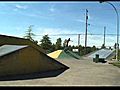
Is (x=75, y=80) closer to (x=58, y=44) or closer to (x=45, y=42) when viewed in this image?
(x=45, y=42)

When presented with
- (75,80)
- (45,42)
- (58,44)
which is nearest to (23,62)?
(75,80)

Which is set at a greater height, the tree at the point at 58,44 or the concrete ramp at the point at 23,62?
the tree at the point at 58,44

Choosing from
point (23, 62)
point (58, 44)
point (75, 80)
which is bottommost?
point (75, 80)

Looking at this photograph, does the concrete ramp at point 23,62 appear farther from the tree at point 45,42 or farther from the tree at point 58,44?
the tree at point 58,44

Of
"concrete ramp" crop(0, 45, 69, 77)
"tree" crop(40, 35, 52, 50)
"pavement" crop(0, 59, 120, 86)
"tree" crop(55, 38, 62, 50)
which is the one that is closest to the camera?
"pavement" crop(0, 59, 120, 86)

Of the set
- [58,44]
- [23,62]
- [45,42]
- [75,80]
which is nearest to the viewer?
[75,80]

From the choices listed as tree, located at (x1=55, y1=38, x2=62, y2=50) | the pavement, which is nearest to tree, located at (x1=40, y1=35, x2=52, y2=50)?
tree, located at (x1=55, y1=38, x2=62, y2=50)

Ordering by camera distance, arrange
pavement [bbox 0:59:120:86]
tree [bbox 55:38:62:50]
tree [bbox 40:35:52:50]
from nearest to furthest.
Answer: pavement [bbox 0:59:120:86] → tree [bbox 40:35:52:50] → tree [bbox 55:38:62:50]

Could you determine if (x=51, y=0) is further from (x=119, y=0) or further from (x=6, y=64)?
(x=6, y=64)

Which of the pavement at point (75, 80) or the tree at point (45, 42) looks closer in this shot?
the pavement at point (75, 80)

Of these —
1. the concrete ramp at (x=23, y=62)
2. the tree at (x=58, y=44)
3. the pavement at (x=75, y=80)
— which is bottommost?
the pavement at (x=75, y=80)

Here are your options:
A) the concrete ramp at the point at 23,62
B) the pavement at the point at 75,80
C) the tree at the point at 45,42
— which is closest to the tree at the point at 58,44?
the tree at the point at 45,42

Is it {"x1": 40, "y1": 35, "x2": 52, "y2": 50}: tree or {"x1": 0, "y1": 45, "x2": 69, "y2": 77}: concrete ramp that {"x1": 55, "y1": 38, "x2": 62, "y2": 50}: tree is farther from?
{"x1": 0, "y1": 45, "x2": 69, "y2": 77}: concrete ramp

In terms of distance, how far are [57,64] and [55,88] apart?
73.6ft
